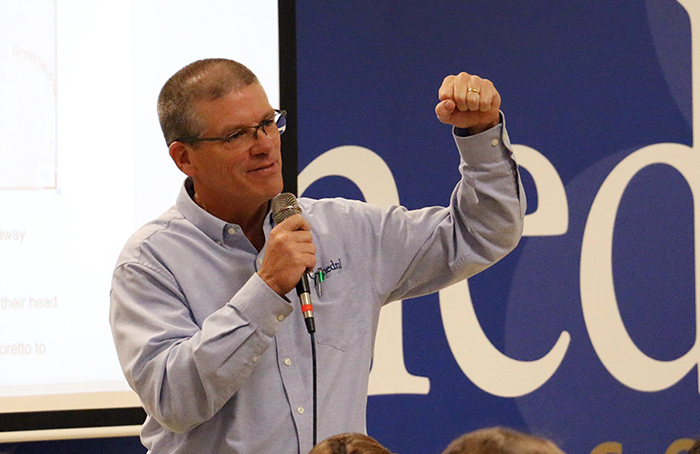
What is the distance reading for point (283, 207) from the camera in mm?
1480

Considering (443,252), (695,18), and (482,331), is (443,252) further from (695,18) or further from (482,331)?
(695,18)

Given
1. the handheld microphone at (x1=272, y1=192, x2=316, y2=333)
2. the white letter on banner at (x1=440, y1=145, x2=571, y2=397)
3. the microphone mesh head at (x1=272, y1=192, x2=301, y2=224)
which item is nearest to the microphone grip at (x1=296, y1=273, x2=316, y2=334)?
the handheld microphone at (x1=272, y1=192, x2=316, y2=333)

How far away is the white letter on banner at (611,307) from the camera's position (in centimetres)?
297

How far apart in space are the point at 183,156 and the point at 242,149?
17cm

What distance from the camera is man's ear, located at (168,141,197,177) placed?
61.4 inches

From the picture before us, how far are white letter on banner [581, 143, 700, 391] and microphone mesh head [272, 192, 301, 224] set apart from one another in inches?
71.6

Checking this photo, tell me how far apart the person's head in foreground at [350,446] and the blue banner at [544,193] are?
1.77 meters

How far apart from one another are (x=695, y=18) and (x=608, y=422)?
5.50 feet

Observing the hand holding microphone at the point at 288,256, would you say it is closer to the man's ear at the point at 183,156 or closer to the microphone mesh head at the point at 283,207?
the microphone mesh head at the point at 283,207

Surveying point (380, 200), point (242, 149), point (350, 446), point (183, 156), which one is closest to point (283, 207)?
point (242, 149)

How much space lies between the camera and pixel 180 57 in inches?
95.8

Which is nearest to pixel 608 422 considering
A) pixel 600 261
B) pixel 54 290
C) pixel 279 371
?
pixel 600 261

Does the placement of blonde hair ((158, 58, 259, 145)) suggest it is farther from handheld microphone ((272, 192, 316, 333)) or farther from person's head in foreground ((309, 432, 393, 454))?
person's head in foreground ((309, 432, 393, 454))

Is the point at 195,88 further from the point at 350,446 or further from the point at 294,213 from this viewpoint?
the point at 350,446
